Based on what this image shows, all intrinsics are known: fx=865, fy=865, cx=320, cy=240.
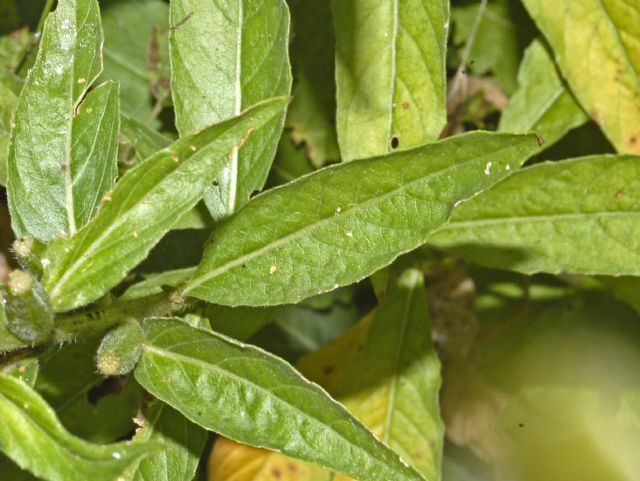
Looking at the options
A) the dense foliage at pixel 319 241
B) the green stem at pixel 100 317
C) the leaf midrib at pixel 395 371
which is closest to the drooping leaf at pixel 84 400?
the dense foliage at pixel 319 241

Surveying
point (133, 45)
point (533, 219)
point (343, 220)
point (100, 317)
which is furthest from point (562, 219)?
point (133, 45)

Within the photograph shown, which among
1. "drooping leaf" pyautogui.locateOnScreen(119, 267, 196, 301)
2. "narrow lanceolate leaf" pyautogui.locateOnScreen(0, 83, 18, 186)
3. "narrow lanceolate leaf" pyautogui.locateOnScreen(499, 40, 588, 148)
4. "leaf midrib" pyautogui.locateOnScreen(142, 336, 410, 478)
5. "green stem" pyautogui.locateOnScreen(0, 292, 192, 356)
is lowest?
"narrow lanceolate leaf" pyautogui.locateOnScreen(499, 40, 588, 148)

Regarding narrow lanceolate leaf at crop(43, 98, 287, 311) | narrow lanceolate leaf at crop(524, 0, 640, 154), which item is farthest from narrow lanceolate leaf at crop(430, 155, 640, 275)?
narrow lanceolate leaf at crop(43, 98, 287, 311)

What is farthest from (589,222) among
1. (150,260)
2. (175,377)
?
(150,260)

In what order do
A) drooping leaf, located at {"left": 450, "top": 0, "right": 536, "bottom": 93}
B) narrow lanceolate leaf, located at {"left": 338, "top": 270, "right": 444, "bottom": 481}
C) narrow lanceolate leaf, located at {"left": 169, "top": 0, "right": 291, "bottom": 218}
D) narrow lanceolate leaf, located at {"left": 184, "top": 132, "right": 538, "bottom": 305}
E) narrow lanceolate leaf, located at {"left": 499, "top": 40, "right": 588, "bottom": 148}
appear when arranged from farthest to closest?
drooping leaf, located at {"left": 450, "top": 0, "right": 536, "bottom": 93}
narrow lanceolate leaf, located at {"left": 499, "top": 40, "right": 588, "bottom": 148}
narrow lanceolate leaf, located at {"left": 338, "top": 270, "right": 444, "bottom": 481}
narrow lanceolate leaf, located at {"left": 169, "top": 0, "right": 291, "bottom": 218}
narrow lanceolate leaf, located at {"left": 184, "top": 132, "right": 538, "bottom": 305}

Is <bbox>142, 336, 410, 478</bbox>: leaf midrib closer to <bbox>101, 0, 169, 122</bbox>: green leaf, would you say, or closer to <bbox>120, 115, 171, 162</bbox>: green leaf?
<bbox>120, 115, 171, 162</bbox>: green leaf

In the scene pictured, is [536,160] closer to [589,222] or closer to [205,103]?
[589,222]

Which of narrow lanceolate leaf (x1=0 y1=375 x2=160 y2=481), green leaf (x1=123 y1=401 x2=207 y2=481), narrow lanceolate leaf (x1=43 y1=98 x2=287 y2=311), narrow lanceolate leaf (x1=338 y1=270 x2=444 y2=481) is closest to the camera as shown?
narrow lanceolate leaf (x1=0 y1=375 x2=160 y2=481)

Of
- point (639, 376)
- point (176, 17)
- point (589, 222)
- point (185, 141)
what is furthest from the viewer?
point (639, 376)
